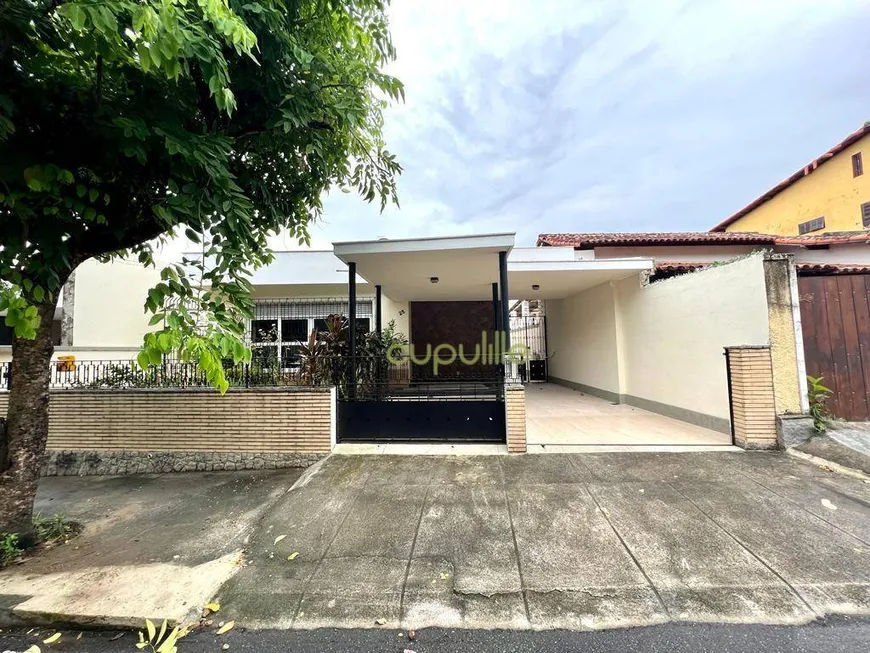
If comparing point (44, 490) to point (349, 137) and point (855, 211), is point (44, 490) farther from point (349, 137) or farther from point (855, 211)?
point (855, 211)

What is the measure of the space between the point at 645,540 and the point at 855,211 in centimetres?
1452

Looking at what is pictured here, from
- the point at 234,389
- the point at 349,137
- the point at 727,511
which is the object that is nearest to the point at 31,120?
the point at 349,137

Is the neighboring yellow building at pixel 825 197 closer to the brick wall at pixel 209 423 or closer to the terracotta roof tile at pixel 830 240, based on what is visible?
the terracotta roof tile at pixel 830 240

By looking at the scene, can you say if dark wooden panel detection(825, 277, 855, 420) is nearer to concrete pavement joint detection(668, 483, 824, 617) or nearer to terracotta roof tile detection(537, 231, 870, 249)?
concrete pavement joint detection(668, 483, 824, 617)

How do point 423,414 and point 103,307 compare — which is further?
point 103,307

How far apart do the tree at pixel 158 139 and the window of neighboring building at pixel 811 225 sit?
1540 centimetres

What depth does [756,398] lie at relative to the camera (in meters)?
4.60

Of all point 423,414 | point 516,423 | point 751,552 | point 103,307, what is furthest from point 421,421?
point 103,307

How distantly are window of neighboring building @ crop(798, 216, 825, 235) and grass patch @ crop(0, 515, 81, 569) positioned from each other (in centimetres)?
1887

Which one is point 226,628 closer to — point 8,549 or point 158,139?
point 8,549

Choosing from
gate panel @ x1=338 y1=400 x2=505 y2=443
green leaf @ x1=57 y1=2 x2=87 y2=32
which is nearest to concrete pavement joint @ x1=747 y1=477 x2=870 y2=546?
gate panel @ x1=338 y1=400 x2=505 y2=443

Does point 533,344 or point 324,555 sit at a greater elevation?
point 533,344

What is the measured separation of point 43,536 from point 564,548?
4.68 metres

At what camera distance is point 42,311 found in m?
3.16
